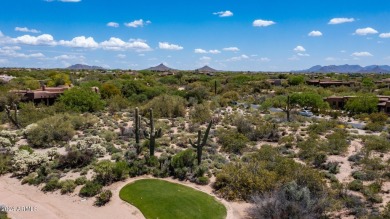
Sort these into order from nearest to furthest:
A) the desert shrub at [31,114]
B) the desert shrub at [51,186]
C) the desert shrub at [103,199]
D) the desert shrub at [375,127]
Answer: the desert shrub at [103,199], the desert shrub at [51,186], the desert shrub at [375,127], the desert shrub at [31,114]

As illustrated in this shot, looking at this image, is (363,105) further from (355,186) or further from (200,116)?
(355,186)

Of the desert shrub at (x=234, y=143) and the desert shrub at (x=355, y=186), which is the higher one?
the desert shrub at (x=234, y=143)

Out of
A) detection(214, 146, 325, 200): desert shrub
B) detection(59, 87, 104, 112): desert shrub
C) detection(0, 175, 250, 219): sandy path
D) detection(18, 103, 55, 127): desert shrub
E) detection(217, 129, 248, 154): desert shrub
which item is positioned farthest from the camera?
detection(59, 87, 104, 112): desert shrub

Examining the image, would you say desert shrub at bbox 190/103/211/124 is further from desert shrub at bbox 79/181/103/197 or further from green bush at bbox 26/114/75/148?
desert shrub at bbox 79/181/103/197

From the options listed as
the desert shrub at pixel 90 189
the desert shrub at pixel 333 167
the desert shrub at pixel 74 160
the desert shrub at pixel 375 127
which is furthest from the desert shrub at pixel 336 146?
the desert shrub at pixel 74 160

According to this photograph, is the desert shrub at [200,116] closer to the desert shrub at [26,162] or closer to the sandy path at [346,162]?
the sandy path at [346,162]

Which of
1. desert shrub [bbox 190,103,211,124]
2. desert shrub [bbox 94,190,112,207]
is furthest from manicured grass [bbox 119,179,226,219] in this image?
desert shrub [bbox 190,103,211,124]

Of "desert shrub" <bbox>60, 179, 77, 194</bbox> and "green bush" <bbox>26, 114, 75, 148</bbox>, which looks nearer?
"desert shrub" <bbox>60, 179, 77, 194</bbox>
